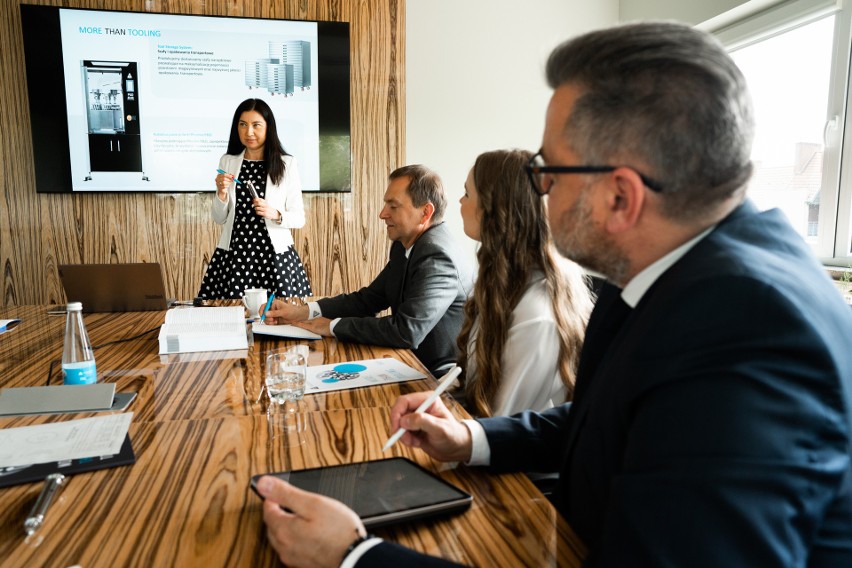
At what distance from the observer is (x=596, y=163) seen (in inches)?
30.9

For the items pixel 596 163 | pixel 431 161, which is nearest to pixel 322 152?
pixel 431 161

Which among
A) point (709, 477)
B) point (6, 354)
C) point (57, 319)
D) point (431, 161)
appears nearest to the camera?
point (709, 477)

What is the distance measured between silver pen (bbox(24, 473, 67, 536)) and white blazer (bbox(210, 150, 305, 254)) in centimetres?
249

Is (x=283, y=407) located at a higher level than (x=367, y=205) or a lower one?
lower

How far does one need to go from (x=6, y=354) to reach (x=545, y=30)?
3.72 metres

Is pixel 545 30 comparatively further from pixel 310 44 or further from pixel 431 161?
pixel 310 44

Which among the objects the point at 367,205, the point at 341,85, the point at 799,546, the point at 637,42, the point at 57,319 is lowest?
the point at 57,319

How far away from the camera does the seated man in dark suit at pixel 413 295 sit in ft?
6.30

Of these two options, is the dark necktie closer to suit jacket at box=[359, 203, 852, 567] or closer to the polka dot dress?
suit jacket at box=[359, 203, 852, 567]

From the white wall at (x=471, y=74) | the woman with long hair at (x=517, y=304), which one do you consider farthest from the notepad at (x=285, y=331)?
the white wall at (x=471, y=74)

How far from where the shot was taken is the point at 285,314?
2238 millimetres

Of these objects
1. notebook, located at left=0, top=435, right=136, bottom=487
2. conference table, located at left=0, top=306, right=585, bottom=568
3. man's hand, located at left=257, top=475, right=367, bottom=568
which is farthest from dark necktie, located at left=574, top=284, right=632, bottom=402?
notebook, located at left=0, top=435, right=136, bottom=487

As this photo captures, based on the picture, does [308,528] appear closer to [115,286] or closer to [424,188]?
[424,188]

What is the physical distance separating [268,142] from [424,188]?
1.43 m
